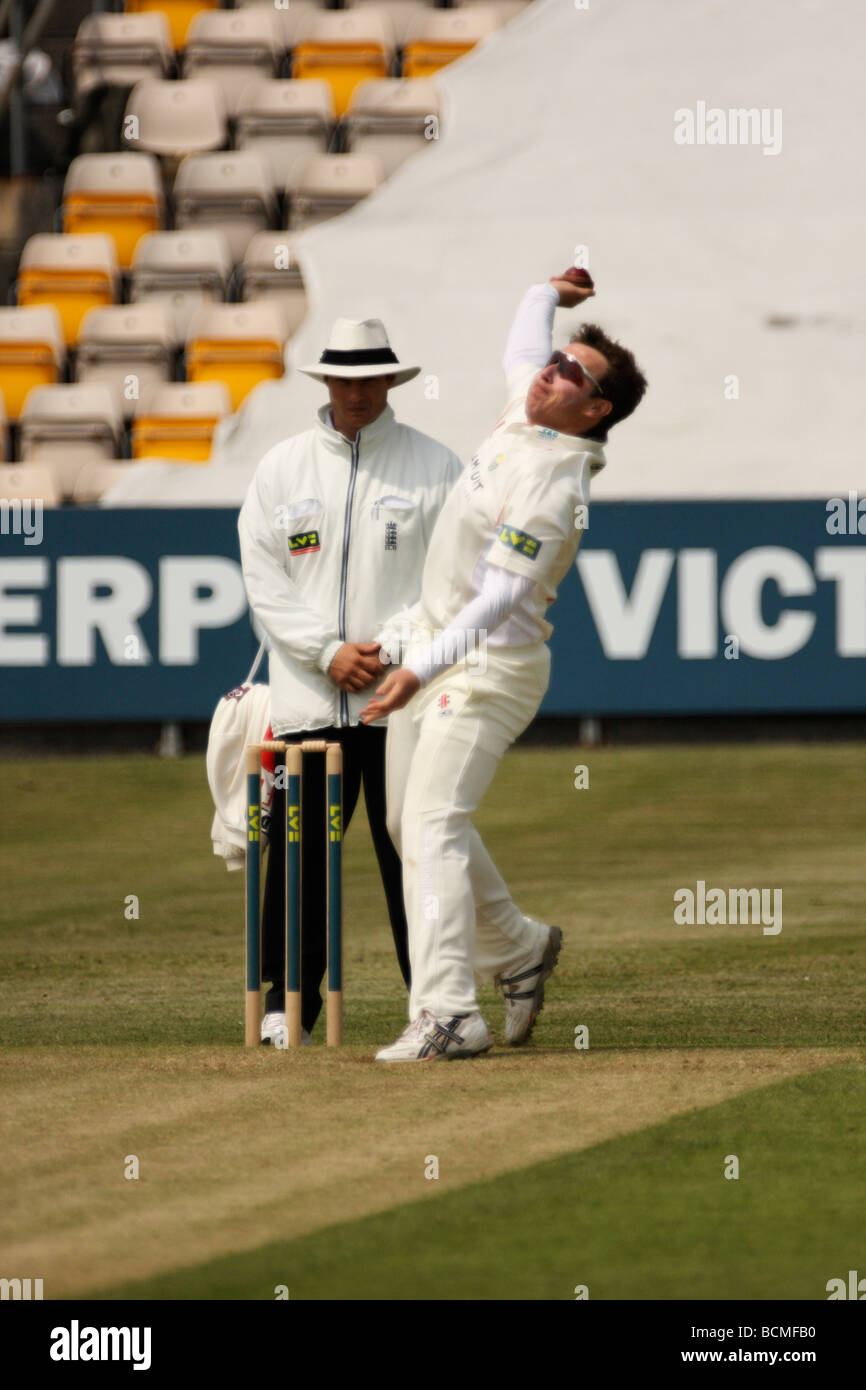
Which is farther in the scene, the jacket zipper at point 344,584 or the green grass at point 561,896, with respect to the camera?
the green grass at point 561,896

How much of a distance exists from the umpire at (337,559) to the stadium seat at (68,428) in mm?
11856

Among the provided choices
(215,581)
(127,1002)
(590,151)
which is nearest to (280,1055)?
(127,1002)

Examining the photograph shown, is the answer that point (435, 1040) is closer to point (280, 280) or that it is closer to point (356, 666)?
point (356, 666)

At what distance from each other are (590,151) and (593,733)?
21.7 ft

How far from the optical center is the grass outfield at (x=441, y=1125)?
392 centimetres

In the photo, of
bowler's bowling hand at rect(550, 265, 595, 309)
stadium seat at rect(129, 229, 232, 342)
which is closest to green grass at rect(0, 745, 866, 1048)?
bowler's bowling hand at rect(550, 265, 595, 309)

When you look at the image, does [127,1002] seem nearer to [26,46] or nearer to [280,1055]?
[280,1055]

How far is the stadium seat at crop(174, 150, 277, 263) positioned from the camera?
20312 millimetres

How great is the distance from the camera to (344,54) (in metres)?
21.8

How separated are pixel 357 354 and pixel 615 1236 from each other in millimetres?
3311

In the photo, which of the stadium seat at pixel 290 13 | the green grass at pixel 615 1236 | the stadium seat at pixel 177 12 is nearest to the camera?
the green grass at pixel 615 1236

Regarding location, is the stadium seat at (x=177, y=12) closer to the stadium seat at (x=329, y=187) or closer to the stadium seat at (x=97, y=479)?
the stadium seat at (x=329, y=187)

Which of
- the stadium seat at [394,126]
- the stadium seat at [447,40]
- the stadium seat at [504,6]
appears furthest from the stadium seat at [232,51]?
the stadium seat at [504,6]

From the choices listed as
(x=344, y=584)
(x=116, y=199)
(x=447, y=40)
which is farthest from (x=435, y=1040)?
(x=447, y=40)
